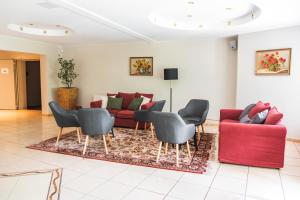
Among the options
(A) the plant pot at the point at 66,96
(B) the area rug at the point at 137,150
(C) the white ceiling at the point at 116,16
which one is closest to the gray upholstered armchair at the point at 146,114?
(B) the area rug at the point at 137,150

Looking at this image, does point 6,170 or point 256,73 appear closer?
point 6,170

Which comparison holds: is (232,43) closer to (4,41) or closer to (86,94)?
(86,94)

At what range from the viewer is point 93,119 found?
388 cm

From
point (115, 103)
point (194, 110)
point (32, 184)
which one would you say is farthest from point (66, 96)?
point (32, 184)

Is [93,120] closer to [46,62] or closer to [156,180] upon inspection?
[156,180]

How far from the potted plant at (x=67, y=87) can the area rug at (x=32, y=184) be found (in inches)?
183

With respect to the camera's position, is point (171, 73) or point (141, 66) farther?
point (141, 66)

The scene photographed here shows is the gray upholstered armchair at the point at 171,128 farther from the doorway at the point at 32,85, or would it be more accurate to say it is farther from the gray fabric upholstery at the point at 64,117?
the doorway at the point at 32,85

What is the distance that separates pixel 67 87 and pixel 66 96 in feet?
1.49

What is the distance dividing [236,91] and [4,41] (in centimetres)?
639

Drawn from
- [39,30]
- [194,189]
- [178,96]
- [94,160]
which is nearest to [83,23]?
[39,30]

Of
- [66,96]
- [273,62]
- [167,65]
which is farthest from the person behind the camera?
[66,96]

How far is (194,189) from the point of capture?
283 cm

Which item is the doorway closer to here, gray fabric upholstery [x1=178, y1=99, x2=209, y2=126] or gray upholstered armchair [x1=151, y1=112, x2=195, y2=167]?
gray fabric upholstery [x1=178, y1=99, x2=209, y2=126]
